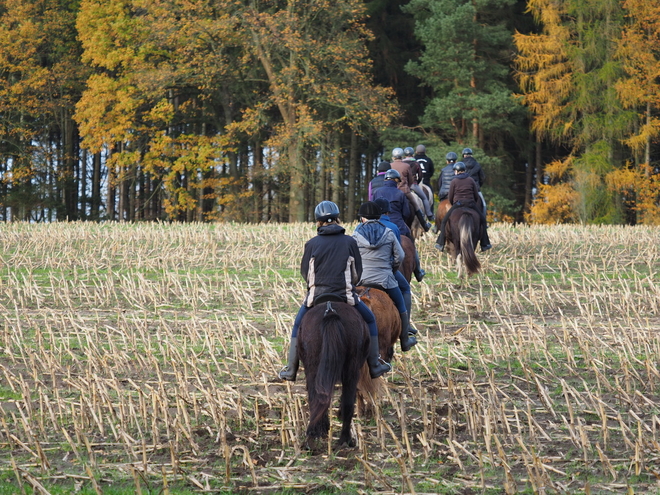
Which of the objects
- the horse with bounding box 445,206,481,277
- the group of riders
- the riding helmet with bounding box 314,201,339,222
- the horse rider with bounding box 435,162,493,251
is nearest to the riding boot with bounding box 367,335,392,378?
the group of riders

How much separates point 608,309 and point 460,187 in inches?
148

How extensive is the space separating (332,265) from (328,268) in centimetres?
4

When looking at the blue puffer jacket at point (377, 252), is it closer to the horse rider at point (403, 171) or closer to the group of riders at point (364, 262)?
the group of riders at point (364, 262)

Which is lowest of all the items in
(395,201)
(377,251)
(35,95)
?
(377,251)

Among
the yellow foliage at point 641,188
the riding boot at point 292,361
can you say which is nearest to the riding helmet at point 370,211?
the riding boot at point 292,361

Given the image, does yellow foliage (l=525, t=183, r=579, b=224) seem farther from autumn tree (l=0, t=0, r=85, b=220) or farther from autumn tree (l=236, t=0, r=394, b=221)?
autumn tree (l=0, t=0, r=85, b=220)

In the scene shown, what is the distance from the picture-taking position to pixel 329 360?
682 centimetres

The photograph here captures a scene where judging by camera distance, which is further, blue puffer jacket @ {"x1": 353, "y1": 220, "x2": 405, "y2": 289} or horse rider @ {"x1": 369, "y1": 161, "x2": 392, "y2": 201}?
horse rider @ {"x1": 369, "y1": 161, "x2": 392, "y2": 201}

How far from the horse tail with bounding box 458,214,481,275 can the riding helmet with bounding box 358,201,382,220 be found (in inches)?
277

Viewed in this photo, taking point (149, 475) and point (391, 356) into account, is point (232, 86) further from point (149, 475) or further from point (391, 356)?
point (149, 475)

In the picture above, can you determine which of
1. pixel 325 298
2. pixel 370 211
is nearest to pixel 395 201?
pixel 370 211

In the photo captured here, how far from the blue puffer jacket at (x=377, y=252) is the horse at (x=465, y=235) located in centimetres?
692

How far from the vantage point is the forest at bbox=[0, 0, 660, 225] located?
34.4 meters

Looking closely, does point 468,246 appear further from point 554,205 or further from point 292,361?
point 554,205
